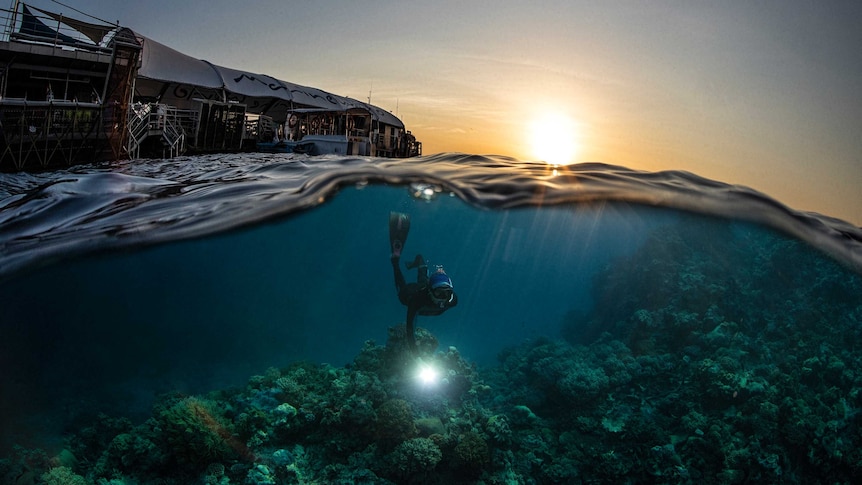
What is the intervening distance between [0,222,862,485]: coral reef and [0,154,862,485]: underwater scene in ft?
0.16

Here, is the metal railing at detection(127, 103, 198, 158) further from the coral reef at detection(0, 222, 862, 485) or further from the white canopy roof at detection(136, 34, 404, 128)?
the coral reef at detection(0, 222, 862, 485)

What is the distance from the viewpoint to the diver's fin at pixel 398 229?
46.2 ft

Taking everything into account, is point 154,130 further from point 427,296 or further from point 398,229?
point 427,296

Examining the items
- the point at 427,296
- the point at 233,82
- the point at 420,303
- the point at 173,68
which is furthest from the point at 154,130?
the point at 233,82

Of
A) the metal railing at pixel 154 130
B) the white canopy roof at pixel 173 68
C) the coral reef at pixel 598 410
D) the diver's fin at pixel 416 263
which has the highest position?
the white canopy roof at pixel 173 68

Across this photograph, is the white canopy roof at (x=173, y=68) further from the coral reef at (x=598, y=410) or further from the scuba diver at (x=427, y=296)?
the scuba diver at (x=427, y=296)

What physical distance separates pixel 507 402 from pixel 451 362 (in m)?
1.85

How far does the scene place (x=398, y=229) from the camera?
613 inches

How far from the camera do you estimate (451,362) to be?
10.1m

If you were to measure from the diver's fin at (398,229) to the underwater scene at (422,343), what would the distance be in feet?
0.50

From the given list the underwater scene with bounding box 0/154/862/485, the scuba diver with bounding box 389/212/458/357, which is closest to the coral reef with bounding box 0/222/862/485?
the underwater scene with bounding box 0/154/862/485

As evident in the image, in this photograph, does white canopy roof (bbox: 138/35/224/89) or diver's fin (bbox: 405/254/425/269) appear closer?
diver's fin (bbox: 405/254/425/269)

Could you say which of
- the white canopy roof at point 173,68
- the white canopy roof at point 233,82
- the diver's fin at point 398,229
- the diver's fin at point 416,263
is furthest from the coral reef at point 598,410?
the white canopy roof at point 173,68

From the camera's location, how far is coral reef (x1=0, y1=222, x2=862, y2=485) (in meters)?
7.25
